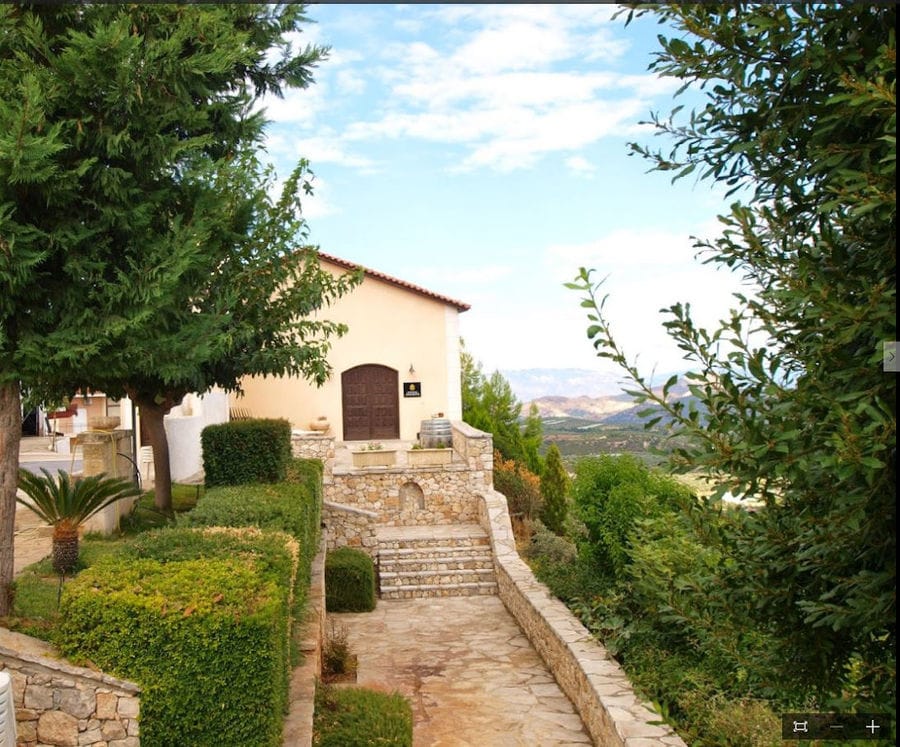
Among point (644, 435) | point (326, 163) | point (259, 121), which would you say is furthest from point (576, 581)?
point (644, 435)

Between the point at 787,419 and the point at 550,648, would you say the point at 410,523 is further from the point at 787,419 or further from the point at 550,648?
the point at 787,419

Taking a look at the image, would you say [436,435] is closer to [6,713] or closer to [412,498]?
[412,498]

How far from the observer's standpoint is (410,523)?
21266mm

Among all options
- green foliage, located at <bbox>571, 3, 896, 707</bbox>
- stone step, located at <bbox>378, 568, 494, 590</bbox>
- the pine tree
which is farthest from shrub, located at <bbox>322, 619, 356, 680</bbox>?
green foliage, located at <bbox>571, 3, 896, 707</bbox>

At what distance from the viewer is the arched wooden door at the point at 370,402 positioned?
27.5 meters

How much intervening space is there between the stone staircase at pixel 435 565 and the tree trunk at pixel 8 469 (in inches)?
424

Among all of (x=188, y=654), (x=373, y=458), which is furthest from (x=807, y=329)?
(x=373, y=458)

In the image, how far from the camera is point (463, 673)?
39.8ft

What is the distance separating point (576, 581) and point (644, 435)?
976 centimetres

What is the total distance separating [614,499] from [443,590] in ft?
23.8

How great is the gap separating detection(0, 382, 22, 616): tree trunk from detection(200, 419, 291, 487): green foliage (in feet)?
14.3

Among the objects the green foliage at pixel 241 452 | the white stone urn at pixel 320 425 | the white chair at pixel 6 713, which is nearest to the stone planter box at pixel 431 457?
the white stone urn at pixel 320 425

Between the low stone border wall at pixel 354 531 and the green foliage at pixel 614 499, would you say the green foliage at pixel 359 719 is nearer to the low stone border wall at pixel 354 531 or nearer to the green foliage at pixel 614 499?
the green foliage at pixel 614 499

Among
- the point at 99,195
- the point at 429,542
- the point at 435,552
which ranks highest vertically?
the point at 99,195
